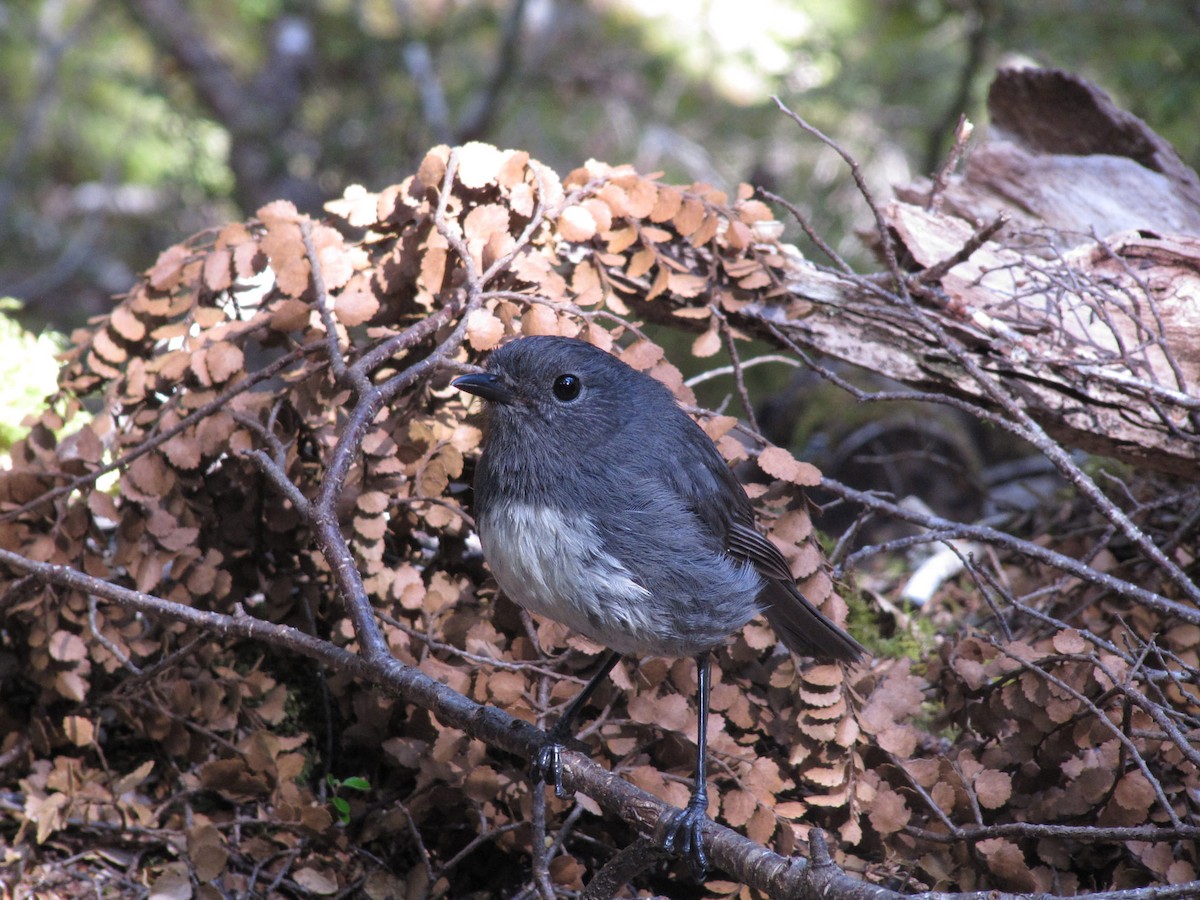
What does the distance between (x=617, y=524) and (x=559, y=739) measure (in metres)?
0.57

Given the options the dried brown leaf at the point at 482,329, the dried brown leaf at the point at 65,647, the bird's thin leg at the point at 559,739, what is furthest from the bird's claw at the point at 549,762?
the dried brown leaf at the point at 65,647

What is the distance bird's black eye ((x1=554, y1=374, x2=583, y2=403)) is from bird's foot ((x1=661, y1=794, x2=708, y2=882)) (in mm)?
996

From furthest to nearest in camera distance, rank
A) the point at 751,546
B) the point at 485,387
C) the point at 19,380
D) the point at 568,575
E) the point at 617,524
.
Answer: the point at 19,380, the point at 751,546, the point at 485,387, the point at 617,524, the point at 568,575

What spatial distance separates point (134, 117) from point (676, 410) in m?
8.01

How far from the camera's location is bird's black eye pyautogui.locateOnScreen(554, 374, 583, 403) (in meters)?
2.61

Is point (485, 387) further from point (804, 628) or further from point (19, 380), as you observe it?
point (19, 380)

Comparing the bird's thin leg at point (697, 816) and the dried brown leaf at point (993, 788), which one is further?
the dried brown leaf at point (993, 788)

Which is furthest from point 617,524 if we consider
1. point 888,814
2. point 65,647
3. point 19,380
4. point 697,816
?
point 19,380

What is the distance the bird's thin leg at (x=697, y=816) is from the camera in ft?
6.76

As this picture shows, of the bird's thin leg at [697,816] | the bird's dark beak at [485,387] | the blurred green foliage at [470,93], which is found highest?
the blurred green foliage at [470,93]

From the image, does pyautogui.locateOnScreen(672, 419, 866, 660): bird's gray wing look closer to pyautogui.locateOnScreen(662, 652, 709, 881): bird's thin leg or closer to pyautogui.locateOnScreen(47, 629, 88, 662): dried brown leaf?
pyautogui.locateOnScreen(662, 652, 709, 881): bird's thin leg

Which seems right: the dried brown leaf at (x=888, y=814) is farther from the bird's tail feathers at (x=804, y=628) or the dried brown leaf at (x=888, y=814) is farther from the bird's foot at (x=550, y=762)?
the bird's foot at (x=550, y=762)

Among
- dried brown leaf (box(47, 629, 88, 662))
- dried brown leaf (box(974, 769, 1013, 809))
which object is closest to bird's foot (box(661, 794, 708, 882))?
dried brown leaf (box(974, 769, 1013, 809))

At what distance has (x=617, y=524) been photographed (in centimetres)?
243
